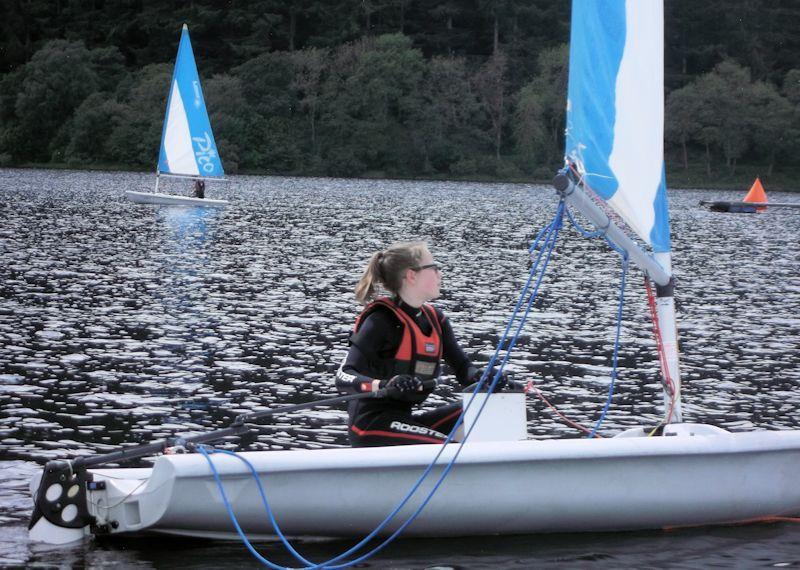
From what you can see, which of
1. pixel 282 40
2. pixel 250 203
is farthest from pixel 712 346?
pixel 282 40

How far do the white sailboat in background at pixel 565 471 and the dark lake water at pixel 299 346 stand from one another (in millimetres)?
155

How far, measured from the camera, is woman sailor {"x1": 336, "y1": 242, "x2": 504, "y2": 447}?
662cm

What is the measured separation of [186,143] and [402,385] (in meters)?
36.6

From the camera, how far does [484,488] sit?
641cm

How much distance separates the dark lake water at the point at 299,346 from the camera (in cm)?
Result: 658

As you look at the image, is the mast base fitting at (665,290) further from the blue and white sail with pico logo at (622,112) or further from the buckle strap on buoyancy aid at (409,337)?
the buckle strap on buoyancy aid at (409,337)

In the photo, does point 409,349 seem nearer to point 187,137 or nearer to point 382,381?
point 382,381

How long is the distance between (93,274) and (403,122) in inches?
2937

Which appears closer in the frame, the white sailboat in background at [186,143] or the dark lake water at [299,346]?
the dark lake water at [299,346]

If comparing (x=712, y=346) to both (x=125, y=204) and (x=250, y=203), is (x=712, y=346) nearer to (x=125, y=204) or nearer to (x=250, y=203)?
(x=125, y=204)

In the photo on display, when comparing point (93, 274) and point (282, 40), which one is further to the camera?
point (282, 40)

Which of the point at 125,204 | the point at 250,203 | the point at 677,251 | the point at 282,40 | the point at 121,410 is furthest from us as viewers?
the point at 282,40

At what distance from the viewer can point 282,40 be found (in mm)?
101438

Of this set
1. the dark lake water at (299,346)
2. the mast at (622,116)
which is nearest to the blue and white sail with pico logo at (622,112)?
the mast at (622,116)
